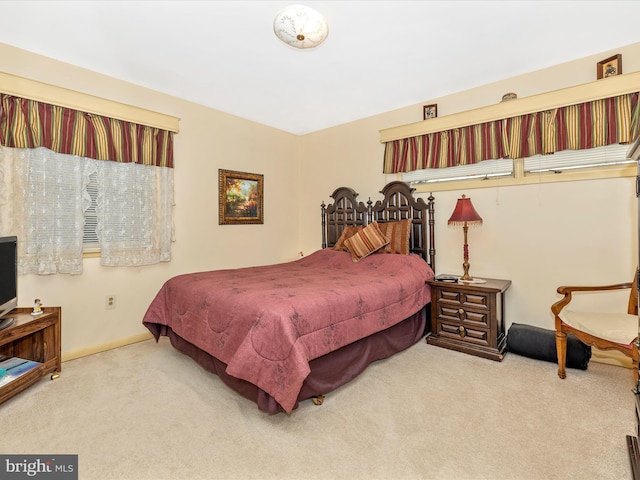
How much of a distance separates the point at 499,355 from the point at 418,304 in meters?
0.78

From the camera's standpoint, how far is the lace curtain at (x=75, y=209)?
2682 mm

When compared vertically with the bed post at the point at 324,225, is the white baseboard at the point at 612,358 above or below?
below

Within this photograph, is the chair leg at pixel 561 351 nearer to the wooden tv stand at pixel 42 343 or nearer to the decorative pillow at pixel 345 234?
the decorative pillow at pixel 345 234

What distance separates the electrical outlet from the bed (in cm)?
52

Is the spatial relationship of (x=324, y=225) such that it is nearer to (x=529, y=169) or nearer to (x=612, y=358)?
(x=529, y=169)

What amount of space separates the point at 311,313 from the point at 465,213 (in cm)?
199

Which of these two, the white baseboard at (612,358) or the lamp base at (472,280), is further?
the lamp base at (472,280)

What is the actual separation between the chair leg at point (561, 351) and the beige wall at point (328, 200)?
2.27 ft

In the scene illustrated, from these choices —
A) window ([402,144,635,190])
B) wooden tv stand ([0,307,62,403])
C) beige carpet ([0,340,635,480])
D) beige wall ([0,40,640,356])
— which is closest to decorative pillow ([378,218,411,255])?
beige wall ([0,40,640,356])

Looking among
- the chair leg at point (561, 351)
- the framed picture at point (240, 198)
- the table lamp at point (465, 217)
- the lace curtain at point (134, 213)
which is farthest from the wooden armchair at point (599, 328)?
the lace curtain at point (134, 213)

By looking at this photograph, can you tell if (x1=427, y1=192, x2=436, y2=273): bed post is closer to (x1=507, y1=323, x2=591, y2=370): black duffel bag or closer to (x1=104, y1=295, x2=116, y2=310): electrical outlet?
(x1=507, y1=323, x2=591, y2=370): black duffel bag

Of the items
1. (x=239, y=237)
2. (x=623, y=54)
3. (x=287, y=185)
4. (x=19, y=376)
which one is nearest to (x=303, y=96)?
(x=287, y=185)

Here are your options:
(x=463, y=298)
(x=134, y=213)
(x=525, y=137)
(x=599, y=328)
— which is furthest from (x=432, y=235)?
(x=134, y=213)

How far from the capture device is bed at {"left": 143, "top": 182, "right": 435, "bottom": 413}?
1.92m
